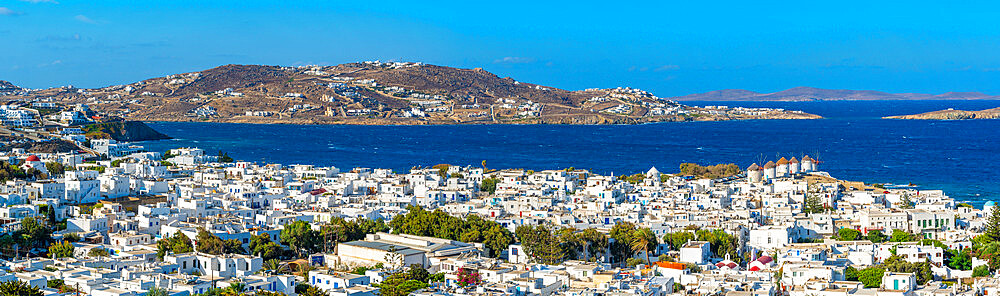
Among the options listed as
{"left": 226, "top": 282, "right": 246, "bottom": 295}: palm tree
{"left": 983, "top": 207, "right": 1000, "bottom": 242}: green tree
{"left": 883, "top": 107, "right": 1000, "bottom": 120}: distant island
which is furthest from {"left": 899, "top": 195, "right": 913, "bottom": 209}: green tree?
{"left": 883, "top": 107, "right": 1000, "bottom": 120}: distant island

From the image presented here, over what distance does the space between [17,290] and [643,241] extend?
52.3 feet

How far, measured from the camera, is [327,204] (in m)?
38.3

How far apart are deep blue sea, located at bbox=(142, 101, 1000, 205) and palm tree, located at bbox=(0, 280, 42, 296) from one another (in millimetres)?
39098

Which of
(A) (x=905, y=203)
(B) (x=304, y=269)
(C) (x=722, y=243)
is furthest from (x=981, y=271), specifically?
(B) (x=304, y=269)

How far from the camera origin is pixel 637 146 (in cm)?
9369

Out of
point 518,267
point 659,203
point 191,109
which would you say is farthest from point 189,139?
point 518,267

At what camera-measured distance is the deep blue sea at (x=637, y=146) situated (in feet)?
226

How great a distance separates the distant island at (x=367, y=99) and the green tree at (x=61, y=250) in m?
113

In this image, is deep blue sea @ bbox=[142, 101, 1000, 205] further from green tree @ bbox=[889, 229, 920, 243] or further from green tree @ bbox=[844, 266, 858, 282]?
green tree @ bbox=[844, 266, 858, 282]

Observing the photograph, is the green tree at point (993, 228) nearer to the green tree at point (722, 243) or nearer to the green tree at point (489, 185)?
the green tree at point (722, 243)

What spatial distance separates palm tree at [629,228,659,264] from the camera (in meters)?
30.2

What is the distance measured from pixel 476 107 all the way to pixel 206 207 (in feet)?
414

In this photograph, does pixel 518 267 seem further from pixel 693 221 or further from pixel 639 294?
pixel 693 221

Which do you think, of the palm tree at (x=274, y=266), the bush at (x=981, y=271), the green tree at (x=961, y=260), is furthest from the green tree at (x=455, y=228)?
the bush at (x=981, y=271)
